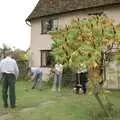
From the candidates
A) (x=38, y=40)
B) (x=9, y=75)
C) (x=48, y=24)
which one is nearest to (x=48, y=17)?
(x=48, y=24)

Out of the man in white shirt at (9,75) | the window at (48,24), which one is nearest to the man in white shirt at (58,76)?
the man in white shirt at (9,75)

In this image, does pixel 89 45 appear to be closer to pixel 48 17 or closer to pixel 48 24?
pixel 48 17

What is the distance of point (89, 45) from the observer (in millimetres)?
12805

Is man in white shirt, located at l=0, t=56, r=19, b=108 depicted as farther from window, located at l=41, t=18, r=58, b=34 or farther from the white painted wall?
window, located at l=41, t=18, r=58, b=34

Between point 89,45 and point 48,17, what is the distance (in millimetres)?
22307

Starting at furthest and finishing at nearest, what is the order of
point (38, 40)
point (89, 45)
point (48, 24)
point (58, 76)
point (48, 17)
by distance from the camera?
1. point (38, 40)
2. point (48, 24)
3. point (48, 17)
4. point (58, 76)
5. point (89, 45)

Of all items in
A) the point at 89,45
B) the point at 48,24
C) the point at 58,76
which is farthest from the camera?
the point at 48,24

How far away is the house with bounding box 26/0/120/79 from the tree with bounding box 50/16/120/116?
54.1ft

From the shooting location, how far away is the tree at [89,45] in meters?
12.7

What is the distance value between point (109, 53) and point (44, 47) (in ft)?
71.0

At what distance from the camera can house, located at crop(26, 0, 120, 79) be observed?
30938 millimetres

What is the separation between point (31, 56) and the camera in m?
36.8

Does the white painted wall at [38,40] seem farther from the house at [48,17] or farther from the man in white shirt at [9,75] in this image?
the man in white shirt at [9,75]

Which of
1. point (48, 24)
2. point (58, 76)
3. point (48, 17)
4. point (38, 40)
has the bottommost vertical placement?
point (58, 76)
